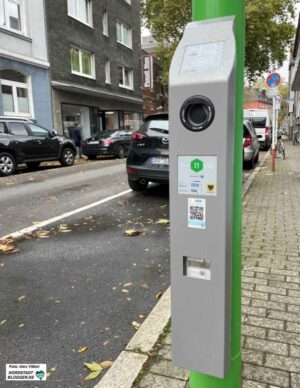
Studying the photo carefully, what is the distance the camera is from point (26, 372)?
254 centimetres

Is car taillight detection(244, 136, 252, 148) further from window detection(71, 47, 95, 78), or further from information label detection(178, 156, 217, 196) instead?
window detection(71, 47, 95, 78)

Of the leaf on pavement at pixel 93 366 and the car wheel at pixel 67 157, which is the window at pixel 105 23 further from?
the leaf on pavement at pixel 93 366

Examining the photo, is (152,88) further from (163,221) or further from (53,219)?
(163,221)

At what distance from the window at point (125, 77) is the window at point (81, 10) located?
16.1ft

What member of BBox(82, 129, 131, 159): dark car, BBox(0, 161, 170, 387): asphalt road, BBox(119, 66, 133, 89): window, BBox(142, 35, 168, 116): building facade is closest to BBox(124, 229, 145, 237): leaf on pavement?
BBox(0, 161, 170, 387): asphalt road

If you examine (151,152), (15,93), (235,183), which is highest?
(15,93)

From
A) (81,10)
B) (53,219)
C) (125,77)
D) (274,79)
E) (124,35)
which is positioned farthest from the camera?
(125,77)

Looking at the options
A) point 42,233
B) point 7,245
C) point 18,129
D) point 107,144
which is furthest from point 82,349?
point 107,144

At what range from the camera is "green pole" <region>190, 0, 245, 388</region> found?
1.75 metres

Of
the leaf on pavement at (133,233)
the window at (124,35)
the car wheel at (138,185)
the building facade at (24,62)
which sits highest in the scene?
the window at (124,35)

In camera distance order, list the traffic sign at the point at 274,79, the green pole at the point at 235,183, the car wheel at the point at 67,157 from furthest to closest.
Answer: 1. the car wheel at the point at 67,157
2. the traffic sign at the point at 274,79
3. the green pole at the point at 235,183

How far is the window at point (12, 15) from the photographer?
655 inches

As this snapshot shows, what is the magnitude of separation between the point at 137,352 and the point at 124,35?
28.7m

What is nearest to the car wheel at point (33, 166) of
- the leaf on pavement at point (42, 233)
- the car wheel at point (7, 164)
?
the car wheel at point (7, 164)
